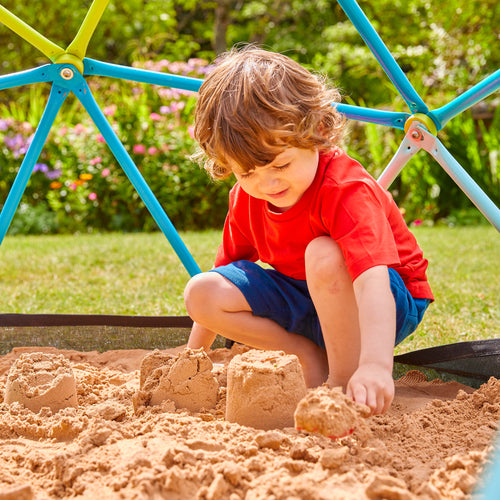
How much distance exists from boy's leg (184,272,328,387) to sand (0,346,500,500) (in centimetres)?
20

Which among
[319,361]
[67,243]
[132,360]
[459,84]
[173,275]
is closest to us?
[319,361]

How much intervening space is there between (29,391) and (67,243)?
3.23 metres

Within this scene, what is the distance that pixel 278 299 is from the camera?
5.51 ft

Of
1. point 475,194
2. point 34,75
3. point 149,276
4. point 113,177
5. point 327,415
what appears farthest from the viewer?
point 113,177

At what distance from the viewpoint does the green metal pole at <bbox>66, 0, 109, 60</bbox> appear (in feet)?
5.83

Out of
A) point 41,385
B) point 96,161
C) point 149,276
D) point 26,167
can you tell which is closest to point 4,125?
point 96,161

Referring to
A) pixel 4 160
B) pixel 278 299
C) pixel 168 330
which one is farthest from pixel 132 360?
pixel 4 160

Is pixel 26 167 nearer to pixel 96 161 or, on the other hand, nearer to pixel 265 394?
pixel 265 394

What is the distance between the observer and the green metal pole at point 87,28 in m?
1.78

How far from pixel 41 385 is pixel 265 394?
1.72 ft

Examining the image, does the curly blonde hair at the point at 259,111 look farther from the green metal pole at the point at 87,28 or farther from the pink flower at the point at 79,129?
the pink flower at the point at 79,129

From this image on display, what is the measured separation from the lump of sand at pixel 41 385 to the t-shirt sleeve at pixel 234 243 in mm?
561

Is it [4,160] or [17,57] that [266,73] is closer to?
[4,160]

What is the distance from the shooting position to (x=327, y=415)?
104 cm
